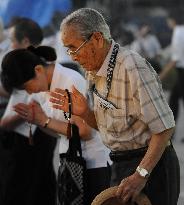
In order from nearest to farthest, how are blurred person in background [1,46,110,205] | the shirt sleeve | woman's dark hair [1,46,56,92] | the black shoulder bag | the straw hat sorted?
1. the shirt sleeve
2. the straw hat
3. the black shoulder bag
4. blurred person in background [1,46,110,205]
5. woman's dark hair [1,46,56,92]

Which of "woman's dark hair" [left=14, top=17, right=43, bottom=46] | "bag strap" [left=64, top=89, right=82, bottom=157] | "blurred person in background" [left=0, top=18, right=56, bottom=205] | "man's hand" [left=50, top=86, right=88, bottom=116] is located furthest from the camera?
"woman's dark hair" [left=14, top=17, right=43, bottom=46]

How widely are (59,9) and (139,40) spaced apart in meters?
3.86

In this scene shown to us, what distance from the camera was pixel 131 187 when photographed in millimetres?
3826

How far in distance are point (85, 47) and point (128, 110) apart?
0.35m

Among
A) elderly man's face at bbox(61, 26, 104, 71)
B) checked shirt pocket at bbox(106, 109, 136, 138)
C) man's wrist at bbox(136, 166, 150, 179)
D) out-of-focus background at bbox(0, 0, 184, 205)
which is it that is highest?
elderly man's face at bbox(61, 26, 104, 71)

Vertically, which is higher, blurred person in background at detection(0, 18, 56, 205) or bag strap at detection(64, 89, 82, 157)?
bag strap at detection(64, 89, 82, 157)

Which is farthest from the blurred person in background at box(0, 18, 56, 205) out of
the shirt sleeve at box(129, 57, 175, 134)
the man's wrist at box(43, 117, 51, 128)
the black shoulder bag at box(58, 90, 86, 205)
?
the shirt sleeve at box(129, 57, 175, 134)

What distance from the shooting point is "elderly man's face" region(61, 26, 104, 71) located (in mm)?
3867

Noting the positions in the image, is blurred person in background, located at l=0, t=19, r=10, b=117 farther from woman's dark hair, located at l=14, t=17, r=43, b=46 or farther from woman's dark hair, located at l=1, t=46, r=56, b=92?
woman's dark hair, located at l=1, t=46, r=56, b=92

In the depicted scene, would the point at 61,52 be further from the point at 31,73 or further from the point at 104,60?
the point at 104,60

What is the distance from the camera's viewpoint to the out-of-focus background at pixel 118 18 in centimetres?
1044

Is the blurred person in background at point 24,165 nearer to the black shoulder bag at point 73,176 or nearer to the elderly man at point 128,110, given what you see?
the black shoulder bag at point 73,176

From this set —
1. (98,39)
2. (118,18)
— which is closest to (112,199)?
(98,39)

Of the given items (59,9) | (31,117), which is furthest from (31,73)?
(59,9)
